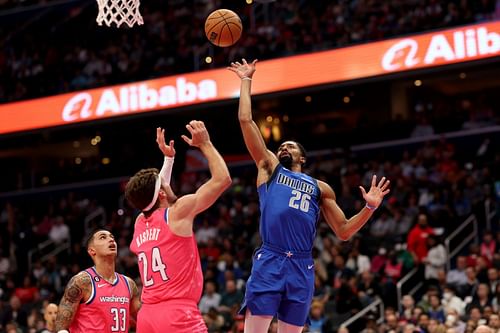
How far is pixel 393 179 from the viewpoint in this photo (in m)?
20.8

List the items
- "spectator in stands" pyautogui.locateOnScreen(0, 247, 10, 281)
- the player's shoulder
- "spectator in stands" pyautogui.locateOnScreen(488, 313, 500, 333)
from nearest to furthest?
the player's shoulder → "spectator in stands" pyautogui.locateOnScreen(488, 313, 500, 333) → "spectator in stands" pyautogui.locateOnScreen(0, 247, 10, 281)

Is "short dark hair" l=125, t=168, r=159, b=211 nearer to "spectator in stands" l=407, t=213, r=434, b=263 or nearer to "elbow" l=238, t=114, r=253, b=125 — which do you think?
"elbow" l=238, t=114, r=253, b=125

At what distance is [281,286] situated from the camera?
7594mm

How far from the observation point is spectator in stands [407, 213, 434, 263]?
57.4 feet

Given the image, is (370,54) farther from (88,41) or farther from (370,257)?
(88,41)

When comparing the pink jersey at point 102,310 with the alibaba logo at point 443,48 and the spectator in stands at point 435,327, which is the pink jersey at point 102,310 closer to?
the spectator in stands at point 435,327

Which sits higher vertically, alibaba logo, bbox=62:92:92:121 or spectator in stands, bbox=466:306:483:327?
alibaba logo, bbox=62:92:92:121

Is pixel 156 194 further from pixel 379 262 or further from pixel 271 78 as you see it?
pixel 271 78

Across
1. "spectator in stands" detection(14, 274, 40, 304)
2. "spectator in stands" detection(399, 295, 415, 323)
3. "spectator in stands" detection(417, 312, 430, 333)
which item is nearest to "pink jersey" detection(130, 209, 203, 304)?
"spectator in stands" detection(417, 312, 430, 333)

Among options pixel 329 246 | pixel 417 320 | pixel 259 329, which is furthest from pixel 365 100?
pixel 259 329

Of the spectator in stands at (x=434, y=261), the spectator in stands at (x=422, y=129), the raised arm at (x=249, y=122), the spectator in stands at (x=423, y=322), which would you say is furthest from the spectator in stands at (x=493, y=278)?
the raised arm at (x=249, y=122)

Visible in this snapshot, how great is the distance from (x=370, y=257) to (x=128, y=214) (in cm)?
782

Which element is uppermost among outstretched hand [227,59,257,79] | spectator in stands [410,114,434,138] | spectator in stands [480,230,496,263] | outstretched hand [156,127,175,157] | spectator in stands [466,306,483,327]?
spectator in stands [410,114,434,138]

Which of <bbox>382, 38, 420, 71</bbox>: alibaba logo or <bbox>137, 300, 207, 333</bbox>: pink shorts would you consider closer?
<bbox>137, 300, 207, 333</bbox>: pink shorts
